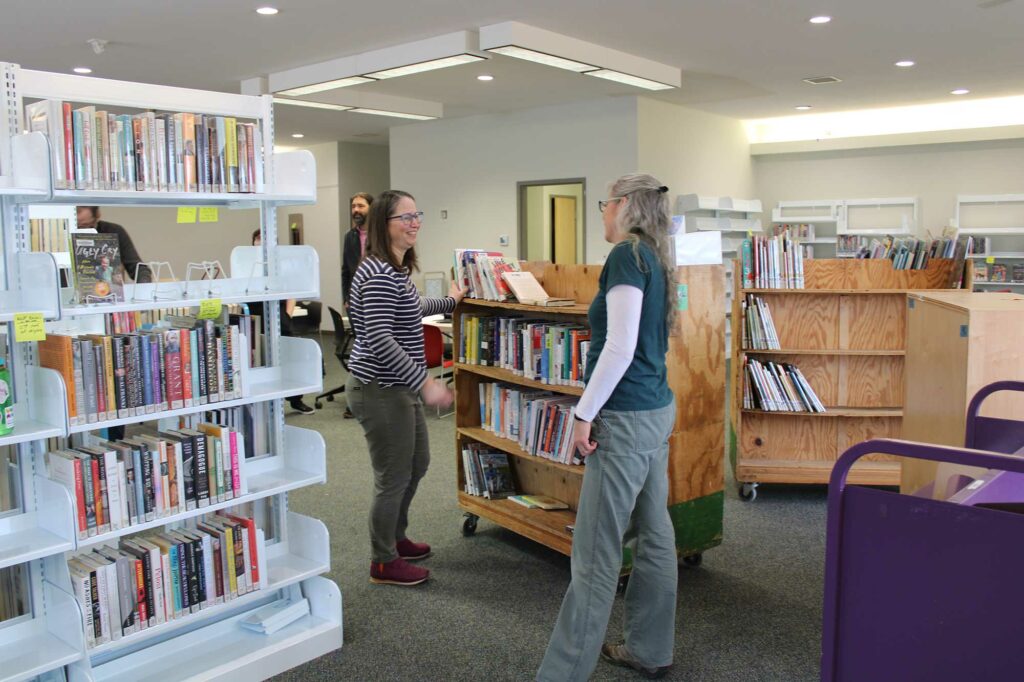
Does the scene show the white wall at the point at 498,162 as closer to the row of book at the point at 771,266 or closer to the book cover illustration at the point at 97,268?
the row of book at the point at 771,266

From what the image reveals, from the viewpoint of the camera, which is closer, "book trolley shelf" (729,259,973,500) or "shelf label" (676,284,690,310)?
"shelf label" (676,284,690,310)

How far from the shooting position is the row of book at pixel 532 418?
352cm

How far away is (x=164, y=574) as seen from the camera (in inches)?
104

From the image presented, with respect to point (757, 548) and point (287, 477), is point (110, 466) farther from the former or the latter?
point (757, 548)

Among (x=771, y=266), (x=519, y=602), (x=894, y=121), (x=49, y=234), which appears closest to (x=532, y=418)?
(x=519, y=602)

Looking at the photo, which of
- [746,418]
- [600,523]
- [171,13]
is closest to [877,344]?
[746,418]

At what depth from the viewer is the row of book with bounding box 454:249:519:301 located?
374cm

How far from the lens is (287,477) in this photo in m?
3.00

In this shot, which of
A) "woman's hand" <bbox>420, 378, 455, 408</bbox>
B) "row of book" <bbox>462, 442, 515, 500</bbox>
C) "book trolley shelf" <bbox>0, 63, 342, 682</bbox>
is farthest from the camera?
"row of book" <bbox>462, 442, 515, 500</bbox>

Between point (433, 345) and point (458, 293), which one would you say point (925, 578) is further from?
point (433, 345)

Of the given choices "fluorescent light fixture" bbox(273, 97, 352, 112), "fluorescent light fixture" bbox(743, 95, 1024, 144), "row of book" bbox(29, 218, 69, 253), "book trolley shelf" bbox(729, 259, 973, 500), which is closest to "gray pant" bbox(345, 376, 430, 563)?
"row of book" bbox(29, 218, 69, 253)

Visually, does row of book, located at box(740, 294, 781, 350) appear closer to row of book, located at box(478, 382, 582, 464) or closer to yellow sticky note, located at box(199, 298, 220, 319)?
row of book, located at box(478, 382, 582, 464)

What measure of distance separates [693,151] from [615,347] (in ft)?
25.1

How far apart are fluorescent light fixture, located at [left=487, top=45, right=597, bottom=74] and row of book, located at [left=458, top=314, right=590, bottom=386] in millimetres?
2666
